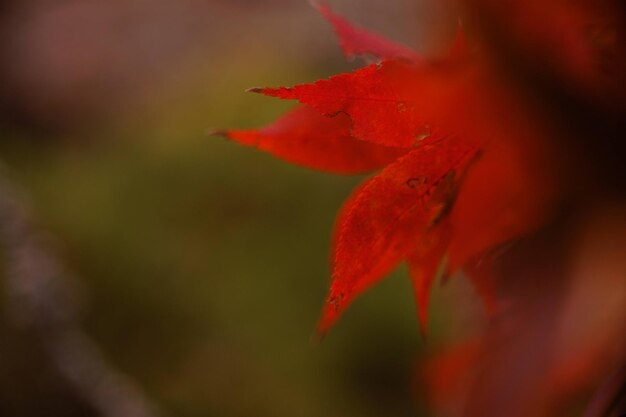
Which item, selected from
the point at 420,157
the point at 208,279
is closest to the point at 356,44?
the point at 420,157

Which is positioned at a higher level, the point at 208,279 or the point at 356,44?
the point at 356,44

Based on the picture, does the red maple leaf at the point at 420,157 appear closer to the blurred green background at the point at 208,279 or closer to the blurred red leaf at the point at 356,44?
the blurred red leaf at the point at 356,44

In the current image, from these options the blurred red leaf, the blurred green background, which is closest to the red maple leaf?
the blurred red leaf

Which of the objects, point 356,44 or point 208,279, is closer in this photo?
point 356,44

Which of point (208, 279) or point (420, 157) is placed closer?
point (420, 157)

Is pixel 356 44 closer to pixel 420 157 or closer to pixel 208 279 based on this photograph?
pixel 420 157

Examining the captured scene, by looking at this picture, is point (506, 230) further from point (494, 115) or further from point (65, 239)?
point (65, 239)

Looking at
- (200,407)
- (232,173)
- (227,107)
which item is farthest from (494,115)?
(227,107)

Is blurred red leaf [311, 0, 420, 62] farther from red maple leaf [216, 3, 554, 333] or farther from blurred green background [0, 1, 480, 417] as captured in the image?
blurred green background [0, 1, 480, 417]

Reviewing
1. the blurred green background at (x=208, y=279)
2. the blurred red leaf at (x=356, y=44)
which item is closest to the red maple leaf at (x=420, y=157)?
the blurred red leaf at (x=356, y=44)
